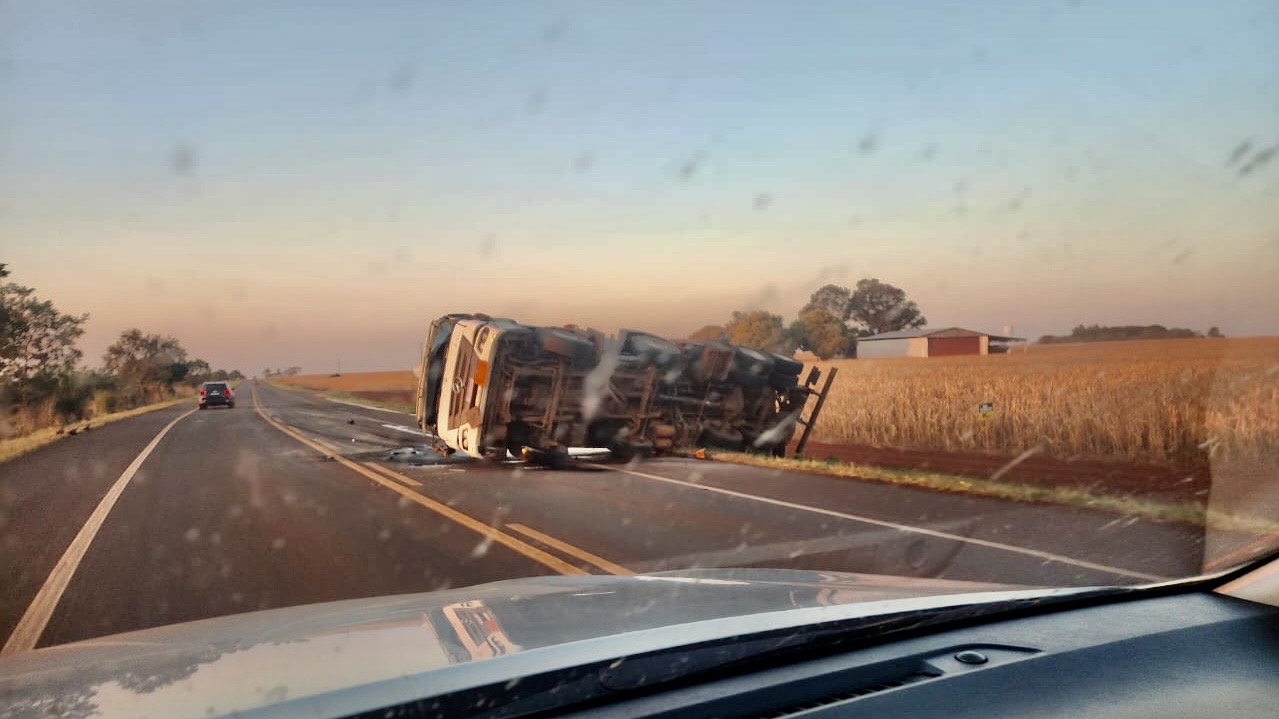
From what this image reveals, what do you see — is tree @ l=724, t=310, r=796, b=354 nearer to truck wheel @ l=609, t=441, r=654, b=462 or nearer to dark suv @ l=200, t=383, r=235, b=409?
truck wheel @ l=609, t=441, r=654, b=462

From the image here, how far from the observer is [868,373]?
2630 centimetres

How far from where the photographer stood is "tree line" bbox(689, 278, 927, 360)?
1658 centimetres

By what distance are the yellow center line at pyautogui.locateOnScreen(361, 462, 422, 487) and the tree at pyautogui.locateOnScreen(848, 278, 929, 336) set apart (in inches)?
744

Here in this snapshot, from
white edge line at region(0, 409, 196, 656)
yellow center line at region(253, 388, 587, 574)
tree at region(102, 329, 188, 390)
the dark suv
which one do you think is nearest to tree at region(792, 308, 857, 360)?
yellow center line at region(253, 388, 587, 574)

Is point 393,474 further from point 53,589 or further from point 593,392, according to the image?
point 53,589

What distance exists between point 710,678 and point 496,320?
12.1 m

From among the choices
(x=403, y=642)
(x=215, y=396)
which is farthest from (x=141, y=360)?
(x=403, y=642)

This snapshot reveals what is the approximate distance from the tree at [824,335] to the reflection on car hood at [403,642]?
16243 mm

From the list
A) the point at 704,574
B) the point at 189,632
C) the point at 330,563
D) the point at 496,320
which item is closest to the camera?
the point at 189,632

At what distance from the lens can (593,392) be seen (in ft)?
48.5

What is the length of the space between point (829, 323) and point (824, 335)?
131cm

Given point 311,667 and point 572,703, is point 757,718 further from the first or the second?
point 311,667

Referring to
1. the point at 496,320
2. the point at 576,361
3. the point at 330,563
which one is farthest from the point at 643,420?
the point at 330,563

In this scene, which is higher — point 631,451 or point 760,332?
point 760,332
